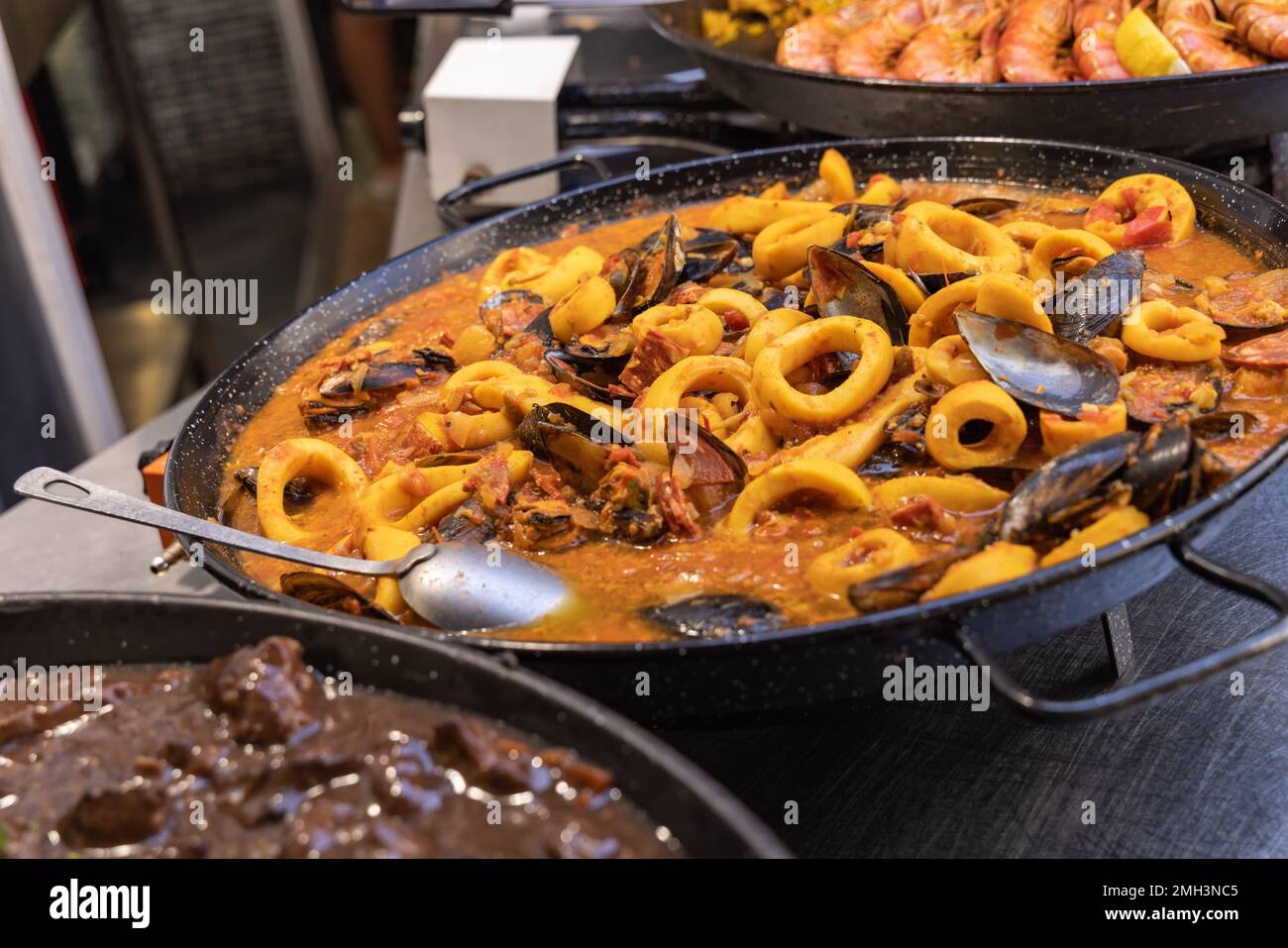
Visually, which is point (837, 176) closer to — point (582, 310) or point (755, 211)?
point (755, 211)

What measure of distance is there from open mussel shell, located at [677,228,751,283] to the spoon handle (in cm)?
118

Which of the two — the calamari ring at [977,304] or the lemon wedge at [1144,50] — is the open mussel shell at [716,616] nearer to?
the calamari ring at [977,304]

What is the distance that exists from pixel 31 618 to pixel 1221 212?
2419mm

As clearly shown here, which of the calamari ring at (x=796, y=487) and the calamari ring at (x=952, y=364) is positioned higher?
the calamari ring at (x=952, y=364)

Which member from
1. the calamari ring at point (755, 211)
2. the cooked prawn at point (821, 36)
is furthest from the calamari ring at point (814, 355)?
the cooked prawn at point (821, 36)

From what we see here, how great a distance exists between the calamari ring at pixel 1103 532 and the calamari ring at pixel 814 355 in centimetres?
50

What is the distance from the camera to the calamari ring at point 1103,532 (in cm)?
156

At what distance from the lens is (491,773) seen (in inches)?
45.7

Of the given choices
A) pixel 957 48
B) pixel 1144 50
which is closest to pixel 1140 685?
pixel 1144 50

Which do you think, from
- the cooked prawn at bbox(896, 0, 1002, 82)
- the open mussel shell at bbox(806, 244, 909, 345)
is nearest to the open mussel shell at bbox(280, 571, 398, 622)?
the open mussel shell at bbox(806, 244, 909, 345)

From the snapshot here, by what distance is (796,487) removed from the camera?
185cm

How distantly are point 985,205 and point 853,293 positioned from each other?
69 cm

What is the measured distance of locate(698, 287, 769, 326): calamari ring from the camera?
2346 mm
